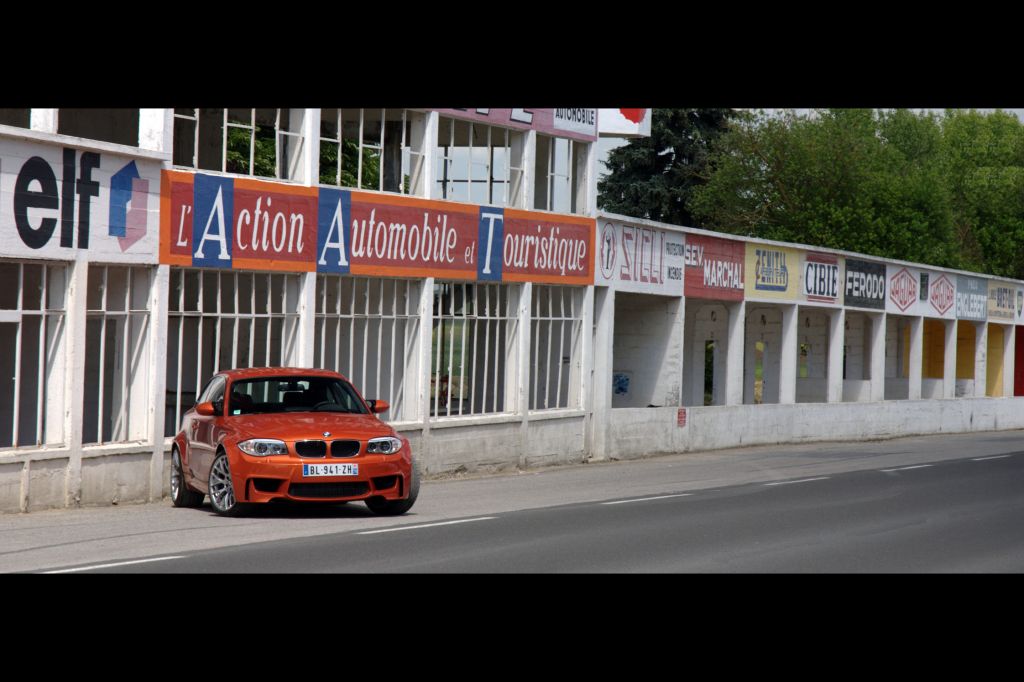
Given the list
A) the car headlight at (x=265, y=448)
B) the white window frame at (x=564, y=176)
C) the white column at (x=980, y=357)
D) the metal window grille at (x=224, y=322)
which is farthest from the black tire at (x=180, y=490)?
the white column at (x=980, y=357)

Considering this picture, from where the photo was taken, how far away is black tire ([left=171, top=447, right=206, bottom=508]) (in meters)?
16.7

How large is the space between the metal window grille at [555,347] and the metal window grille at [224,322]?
460cm

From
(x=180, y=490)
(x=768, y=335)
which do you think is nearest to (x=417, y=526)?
(x=180, y=490)

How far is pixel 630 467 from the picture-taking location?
26.4 metres

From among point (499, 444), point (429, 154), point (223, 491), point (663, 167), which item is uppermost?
point (663, 167)

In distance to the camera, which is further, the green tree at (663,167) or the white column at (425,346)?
the green tree at (663,167)

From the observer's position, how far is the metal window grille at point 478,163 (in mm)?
24328

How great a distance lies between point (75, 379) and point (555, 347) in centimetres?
1193

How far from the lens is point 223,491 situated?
15.3 meters

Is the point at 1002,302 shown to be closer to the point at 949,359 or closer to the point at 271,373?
the point at 949,359

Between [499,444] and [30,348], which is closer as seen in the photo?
[499,444]

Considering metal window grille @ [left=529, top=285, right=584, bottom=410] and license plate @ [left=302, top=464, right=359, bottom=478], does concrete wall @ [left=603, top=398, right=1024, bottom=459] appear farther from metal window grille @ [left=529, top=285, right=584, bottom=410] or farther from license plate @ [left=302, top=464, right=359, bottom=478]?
license plate @ [left=302, top=464, right=359, bottom=478]

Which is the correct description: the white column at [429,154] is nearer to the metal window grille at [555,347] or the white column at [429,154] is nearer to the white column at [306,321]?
the white column at [306,321]
